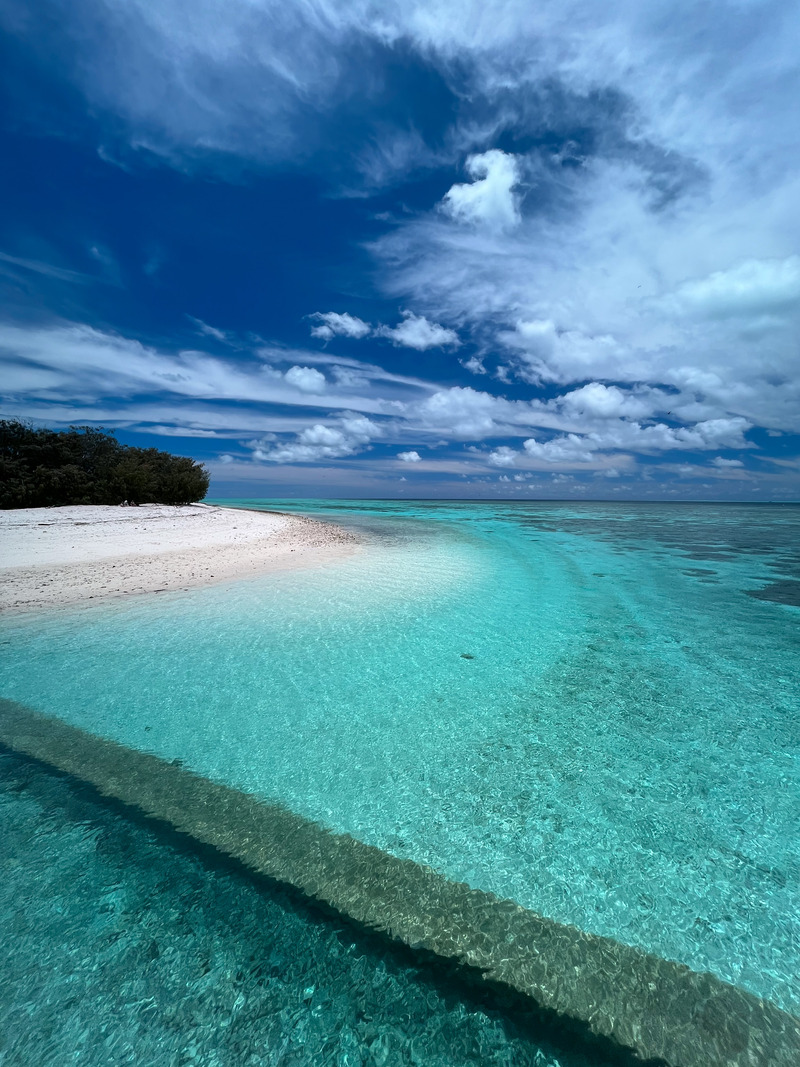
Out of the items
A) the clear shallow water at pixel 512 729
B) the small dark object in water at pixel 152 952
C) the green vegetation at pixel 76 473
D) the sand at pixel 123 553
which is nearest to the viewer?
the small dark object in water at pixel 152 952

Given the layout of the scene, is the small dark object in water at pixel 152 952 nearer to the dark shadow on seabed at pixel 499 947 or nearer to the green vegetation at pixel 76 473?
the dark shadow on seabed at pixel 499 947

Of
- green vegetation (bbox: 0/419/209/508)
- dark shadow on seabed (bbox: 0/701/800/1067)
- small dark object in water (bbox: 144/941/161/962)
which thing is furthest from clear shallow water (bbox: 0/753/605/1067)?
green vegetation (bbox: 0/419/209/508)

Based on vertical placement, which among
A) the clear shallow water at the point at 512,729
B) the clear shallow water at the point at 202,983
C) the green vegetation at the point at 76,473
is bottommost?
the clear shallow water at the point at 512,729

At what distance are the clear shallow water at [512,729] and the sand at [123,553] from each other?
192cm

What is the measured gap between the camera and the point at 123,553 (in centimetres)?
1586

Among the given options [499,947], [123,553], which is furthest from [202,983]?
[123,553]

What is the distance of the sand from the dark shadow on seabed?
8578 mm

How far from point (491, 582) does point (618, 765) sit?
922cm

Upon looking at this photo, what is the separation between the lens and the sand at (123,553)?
11.1m

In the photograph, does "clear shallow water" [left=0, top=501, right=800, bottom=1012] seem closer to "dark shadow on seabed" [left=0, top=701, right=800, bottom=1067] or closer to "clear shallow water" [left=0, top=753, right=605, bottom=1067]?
"dark shadow on seabed" [left=0, top=701, right=800, bottom=1067]

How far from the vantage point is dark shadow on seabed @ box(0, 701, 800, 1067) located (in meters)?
2.23

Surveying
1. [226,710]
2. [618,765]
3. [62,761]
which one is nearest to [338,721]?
[226,710]

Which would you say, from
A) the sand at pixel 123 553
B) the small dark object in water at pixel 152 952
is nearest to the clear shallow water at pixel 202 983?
the small dark object in water at pixel 152 952

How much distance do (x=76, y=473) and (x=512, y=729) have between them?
1436 inches
